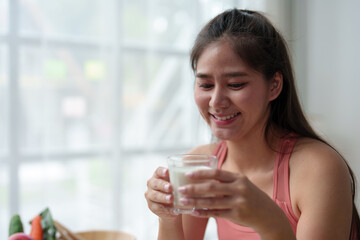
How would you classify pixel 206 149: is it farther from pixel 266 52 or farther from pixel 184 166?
pixel 184 166

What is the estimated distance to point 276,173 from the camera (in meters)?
1.42

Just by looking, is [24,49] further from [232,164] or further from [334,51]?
[334,51]

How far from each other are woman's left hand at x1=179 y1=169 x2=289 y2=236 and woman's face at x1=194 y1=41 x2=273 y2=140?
428 millimetres

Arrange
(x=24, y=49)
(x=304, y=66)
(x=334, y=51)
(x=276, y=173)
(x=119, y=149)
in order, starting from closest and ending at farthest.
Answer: (x=276, y=173), (x=24, y=49), (x=119, y=149), (x=334, y=51), (x=304, y=66)

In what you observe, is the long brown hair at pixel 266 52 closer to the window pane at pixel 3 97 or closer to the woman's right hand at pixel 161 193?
the woman's right hand at pixel 161 193

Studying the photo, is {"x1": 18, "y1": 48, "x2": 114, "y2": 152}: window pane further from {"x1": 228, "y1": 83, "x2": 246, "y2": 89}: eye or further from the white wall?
the white wall

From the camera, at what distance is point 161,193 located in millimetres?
1057

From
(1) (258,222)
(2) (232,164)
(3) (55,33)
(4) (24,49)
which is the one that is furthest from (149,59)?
(1) (258,222)

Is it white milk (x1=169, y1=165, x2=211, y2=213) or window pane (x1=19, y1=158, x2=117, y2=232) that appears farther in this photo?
window pane (x1=19, y1=158, x2=117, y2=232)

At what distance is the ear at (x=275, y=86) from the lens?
1.41 metres

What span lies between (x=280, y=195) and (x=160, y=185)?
561 mm

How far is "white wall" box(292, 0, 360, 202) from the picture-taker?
2.96 metres

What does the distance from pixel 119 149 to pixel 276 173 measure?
1.48m

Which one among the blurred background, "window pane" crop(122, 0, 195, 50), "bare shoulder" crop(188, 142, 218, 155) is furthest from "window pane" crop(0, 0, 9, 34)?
"bare shoulder" crop(188, 142, 218, 155)
